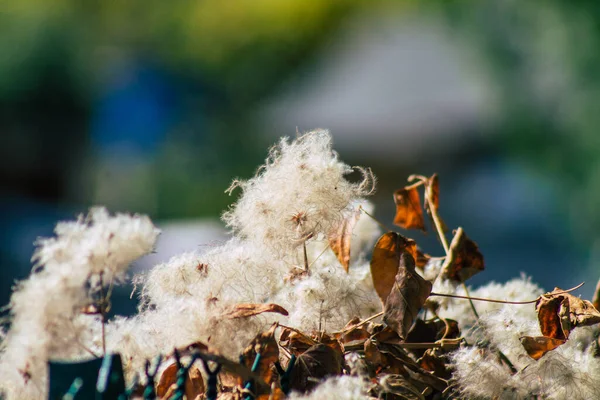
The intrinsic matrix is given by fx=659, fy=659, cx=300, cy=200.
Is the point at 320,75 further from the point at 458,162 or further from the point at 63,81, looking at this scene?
the point at 63,81

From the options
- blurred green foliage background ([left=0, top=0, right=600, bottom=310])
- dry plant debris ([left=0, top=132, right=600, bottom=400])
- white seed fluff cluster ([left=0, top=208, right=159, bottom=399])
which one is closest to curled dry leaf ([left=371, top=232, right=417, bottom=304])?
dry plant debris ([left=0, top=132, right=600, bottom=400])

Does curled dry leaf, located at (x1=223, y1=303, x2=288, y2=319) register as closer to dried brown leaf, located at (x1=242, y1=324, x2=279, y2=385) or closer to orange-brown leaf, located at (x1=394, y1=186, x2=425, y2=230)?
dried brown leaf, located at (x1=242, y1=324, x2=279, y2=385)

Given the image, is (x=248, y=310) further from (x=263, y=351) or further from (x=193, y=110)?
(x=193, y=110)

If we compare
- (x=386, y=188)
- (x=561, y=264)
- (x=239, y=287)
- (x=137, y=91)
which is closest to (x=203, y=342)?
(x=239, y=287)

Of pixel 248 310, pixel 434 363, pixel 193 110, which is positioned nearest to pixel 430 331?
pixel 434 363

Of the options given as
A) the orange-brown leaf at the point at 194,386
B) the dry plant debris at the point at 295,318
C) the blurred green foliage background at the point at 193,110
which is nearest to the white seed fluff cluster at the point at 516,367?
the dry plant debris at the point at 295,318
